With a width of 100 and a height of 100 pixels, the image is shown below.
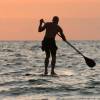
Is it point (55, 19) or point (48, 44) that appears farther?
point (48, 44)

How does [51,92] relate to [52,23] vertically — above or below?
below

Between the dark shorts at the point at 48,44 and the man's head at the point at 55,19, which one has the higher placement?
the man's head at the point at 55,19

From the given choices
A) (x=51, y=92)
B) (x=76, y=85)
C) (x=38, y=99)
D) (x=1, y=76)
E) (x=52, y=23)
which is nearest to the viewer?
(x=38, y=99)

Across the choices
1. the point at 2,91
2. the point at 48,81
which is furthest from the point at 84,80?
the point at 2,91

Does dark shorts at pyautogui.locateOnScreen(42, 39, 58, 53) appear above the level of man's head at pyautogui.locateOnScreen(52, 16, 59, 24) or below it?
below

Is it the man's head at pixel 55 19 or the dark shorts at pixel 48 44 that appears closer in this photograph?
the man's head at pixel 55 19

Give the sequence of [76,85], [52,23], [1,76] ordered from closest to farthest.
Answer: [76,85], [52,23], [1,76]

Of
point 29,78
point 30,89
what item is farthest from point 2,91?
point 29,78

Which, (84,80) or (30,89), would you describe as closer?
(30,89)

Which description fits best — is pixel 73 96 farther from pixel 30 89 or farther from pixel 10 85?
pixel 10 85

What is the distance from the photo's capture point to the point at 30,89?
Result: 55.2ft

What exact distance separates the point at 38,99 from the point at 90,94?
67.5 inches

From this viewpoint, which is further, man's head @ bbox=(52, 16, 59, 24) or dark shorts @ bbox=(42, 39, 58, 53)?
dark shorts @ bbox=(42, 39, 58, 53)

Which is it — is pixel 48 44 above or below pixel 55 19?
below
